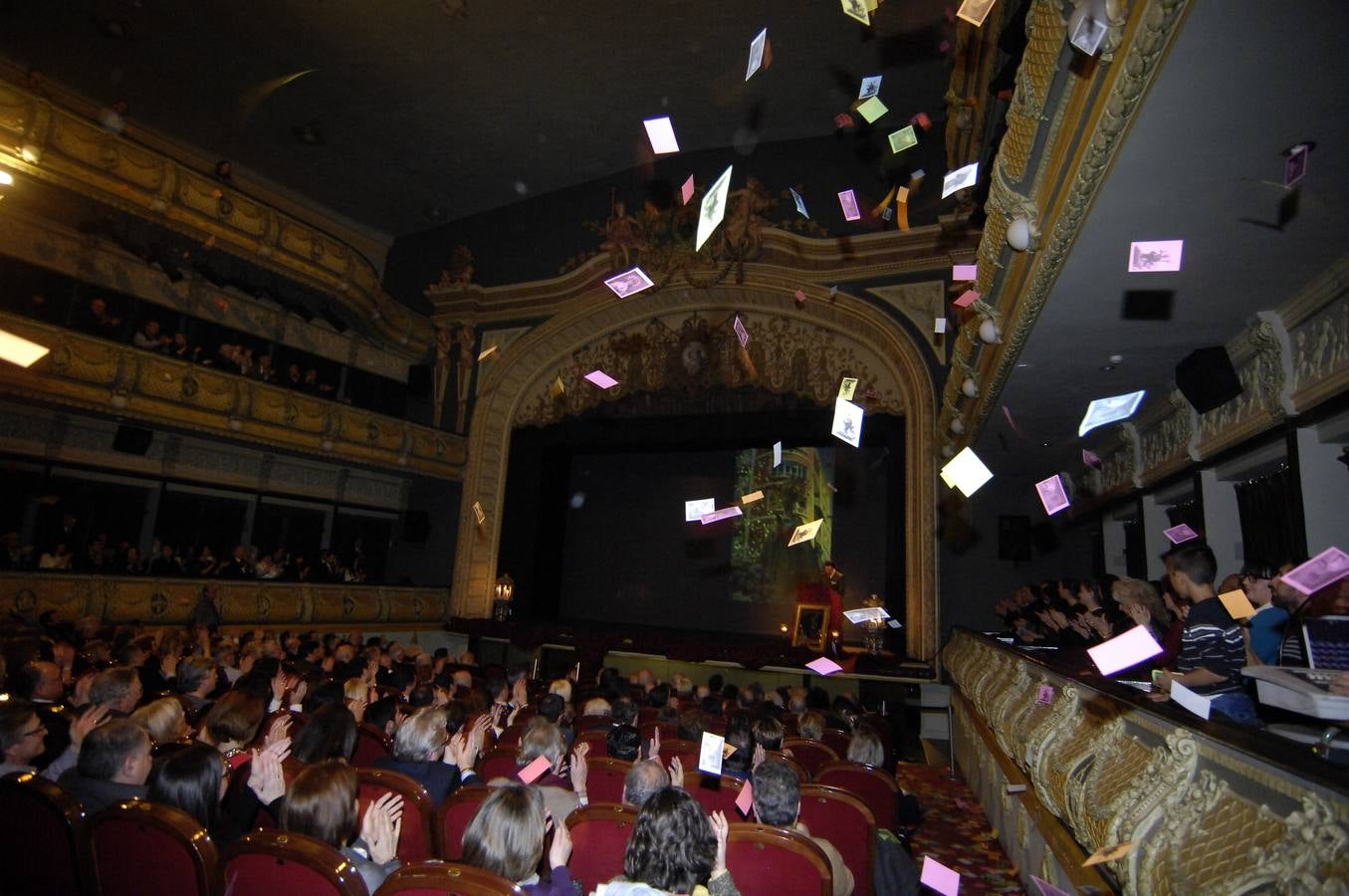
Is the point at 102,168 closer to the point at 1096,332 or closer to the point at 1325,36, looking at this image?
the point at 1096,332

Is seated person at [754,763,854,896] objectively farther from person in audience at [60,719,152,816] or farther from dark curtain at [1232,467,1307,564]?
dark curtain at [1232,467,1307,564]

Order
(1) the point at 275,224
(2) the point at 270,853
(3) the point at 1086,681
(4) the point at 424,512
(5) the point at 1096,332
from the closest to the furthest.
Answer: (2) the point at 270,853 → (3) the point at 1086,681 → (5) the point at 1096,332 → (1) the point at 275,224 → (4) the point at 424,512

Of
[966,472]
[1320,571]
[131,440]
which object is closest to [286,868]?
[1320,571]

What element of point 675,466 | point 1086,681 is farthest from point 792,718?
point 675,466

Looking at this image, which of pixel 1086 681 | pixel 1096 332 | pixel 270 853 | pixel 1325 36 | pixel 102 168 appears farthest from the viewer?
pixel 102 168

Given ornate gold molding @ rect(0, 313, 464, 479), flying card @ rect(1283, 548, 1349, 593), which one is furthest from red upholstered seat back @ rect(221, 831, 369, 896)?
ornate gold molding @ rect(0, 313, 464, 479)

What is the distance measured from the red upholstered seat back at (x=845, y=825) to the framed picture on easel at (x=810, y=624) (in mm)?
9815

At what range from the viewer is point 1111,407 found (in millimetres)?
7531

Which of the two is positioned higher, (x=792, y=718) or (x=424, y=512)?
(x=424, y=512)

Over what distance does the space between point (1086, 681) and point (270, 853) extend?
338 cm

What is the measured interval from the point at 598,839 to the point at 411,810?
0.79 metres

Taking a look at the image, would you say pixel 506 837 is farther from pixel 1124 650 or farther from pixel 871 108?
pixel 871 108

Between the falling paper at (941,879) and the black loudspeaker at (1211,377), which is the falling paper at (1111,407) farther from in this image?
the falling paper at (941,879)

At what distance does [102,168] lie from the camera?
36.9 ft
